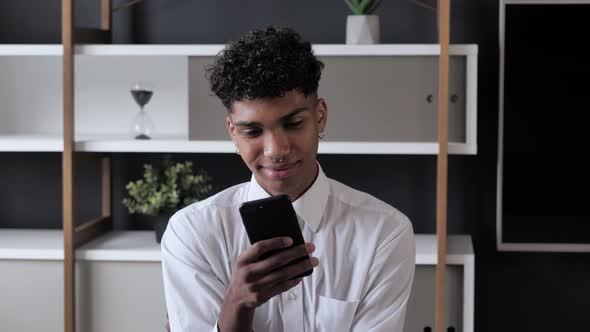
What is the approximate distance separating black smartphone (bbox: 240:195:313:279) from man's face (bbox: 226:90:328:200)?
0.39ft

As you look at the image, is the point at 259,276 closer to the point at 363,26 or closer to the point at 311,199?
the point at 311,199

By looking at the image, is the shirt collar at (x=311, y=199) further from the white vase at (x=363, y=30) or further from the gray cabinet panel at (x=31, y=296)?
the gray cabinet panel at (x=31, y=296)

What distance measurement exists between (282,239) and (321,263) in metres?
0.32

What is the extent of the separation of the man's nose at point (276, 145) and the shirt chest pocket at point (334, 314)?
1.08 ft

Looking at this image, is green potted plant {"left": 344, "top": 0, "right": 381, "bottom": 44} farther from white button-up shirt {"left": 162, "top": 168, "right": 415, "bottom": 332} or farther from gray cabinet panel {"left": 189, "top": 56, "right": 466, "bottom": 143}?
white button-up shirt {"left": 162, "top": 168, "right": 415, "bottom": 332}

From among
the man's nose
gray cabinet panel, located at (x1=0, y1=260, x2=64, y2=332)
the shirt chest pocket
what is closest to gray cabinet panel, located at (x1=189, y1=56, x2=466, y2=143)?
gray cabinet panel, located at (x1=0, y1=260, x2=64, y2=332)

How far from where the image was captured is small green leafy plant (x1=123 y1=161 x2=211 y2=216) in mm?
2809

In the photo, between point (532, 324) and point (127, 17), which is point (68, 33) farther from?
point (532, 324)

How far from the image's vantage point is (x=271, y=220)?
136cm

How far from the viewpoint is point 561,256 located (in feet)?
9.89

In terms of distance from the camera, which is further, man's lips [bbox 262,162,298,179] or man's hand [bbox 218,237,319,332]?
man's lips [bbox 262,162,298,179]

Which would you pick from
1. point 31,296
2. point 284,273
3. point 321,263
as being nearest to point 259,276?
point 284,273

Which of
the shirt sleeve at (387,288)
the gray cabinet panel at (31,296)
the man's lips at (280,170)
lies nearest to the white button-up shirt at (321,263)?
the shirt sleeve at (387,288)

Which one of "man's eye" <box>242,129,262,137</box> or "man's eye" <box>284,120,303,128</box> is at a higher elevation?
"man's eye" <box>284,120,303,128</box>
